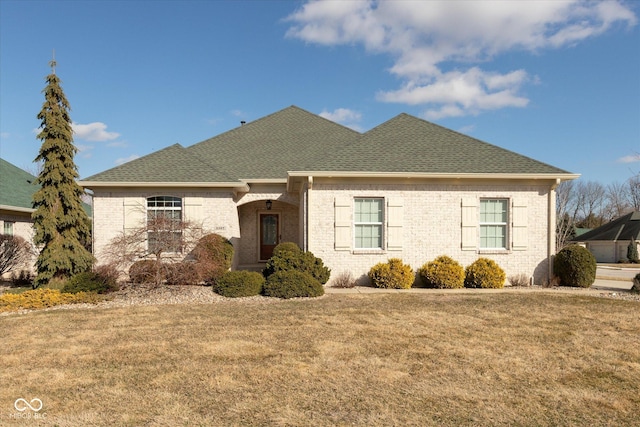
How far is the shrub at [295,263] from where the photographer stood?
11547 mm

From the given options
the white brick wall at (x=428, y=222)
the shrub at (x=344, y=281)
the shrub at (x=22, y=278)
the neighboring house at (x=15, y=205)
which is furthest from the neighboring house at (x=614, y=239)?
the neighboring house at (x=15, y=205)

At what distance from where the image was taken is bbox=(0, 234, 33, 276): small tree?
1327cm

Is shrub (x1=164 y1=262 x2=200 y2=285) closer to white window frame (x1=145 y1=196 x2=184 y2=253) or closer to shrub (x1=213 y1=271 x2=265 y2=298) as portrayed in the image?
shrub (x1=213 y1=271 x2=265 y2=298)

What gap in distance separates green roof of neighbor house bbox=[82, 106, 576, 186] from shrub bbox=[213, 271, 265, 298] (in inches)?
138

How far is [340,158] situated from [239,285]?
5.16 metres

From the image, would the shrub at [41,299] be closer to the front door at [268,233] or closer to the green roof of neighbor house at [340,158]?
the green roof of neighbor house at [340,158]

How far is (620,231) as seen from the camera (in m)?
34.8

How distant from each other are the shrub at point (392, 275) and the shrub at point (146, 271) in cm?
621

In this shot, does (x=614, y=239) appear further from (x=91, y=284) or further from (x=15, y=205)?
(x=15, y=205)

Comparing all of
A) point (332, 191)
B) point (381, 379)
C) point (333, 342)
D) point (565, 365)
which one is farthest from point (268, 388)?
point (332, 191)

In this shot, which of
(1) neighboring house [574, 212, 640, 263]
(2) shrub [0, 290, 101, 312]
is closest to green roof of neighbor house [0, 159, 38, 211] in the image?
(2) shrub [0, 290, 101, 312]

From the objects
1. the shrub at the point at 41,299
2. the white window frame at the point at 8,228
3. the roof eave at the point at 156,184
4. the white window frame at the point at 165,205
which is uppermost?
the roof eave at the point at 156,184

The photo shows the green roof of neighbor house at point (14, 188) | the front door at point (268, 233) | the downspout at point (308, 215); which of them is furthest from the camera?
the front door at point (268, 233)

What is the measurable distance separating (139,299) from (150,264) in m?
1.08
